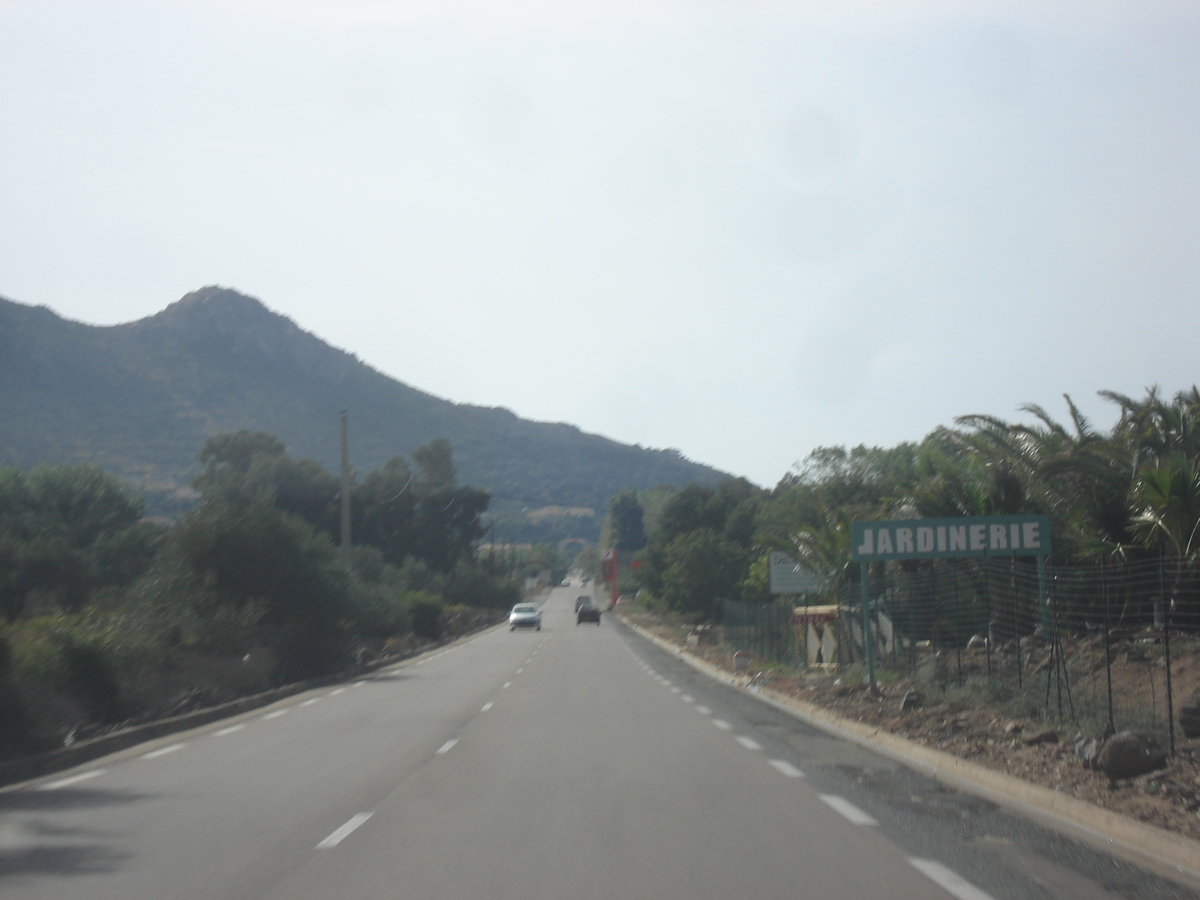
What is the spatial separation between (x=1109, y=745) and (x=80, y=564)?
45403 mm

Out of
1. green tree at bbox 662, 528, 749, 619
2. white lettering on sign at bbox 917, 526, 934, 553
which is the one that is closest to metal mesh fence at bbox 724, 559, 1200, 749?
white lettering on sign at bbox 917, 526, 934, 553

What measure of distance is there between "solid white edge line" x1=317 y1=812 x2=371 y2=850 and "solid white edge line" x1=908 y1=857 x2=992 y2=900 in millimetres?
3999

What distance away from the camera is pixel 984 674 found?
18.2 meters

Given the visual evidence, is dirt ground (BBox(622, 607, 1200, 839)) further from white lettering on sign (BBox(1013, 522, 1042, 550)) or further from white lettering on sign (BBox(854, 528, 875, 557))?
white lettering on sign (BBox(854, 528, 875, 557))

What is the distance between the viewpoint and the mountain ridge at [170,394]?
118 m

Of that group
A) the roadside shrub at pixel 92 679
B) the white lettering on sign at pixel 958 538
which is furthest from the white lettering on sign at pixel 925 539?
the roadside shrub at pixel 92 679

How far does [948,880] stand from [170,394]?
151 m

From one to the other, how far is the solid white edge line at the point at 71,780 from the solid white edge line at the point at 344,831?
3811 millimetres

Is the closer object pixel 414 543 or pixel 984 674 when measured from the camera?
pixel 984 674

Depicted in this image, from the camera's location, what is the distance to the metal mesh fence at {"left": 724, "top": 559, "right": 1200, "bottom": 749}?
14.2m

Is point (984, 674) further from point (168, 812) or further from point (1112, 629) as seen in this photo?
point (168, 812)

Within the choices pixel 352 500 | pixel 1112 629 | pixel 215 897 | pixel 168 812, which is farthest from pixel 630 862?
pixel 352 500

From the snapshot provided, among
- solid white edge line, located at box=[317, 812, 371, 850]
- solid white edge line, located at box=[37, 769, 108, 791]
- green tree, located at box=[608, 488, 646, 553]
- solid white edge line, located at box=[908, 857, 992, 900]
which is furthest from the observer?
green tree, located at box=[608, 488, 646, 553]

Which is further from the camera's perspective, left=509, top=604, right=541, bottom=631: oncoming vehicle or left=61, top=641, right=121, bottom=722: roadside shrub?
left=509, top=604, right=541, bottom=631: oncoming vehicle
